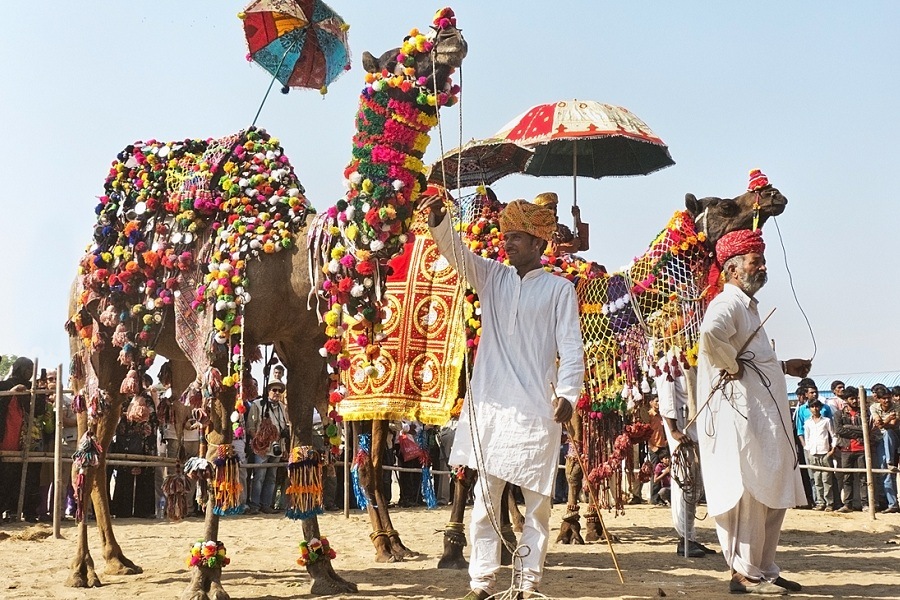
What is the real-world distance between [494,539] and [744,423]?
204cm

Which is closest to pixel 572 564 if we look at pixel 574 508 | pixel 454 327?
pixel 574 508

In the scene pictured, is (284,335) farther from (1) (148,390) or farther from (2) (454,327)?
(2) (454,327)

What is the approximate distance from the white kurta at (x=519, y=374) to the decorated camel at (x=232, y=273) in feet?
2.20

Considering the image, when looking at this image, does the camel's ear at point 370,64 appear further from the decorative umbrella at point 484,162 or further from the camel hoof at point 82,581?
the camel hoof at point 82,581

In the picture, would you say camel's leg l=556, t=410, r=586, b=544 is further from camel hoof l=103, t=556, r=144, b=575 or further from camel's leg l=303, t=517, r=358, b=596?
camel hoof l=103, t=556, r=144, b=575

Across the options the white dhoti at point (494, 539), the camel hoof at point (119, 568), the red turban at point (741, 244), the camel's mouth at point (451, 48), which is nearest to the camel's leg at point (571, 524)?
the red turban at point (741, 244)

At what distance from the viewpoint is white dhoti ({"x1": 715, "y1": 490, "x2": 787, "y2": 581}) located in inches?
253

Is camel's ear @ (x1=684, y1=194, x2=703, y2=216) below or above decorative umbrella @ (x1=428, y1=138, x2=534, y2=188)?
below

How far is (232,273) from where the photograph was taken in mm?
6379

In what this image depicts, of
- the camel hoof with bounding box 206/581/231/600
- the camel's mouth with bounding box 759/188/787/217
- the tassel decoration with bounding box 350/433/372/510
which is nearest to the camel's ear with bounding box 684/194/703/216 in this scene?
the camel's mouth with bounding box 759/188/787/217

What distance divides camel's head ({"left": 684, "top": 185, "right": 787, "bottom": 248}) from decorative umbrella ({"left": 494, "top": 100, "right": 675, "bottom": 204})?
107 inches

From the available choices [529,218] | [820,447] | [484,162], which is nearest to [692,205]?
[529,218]

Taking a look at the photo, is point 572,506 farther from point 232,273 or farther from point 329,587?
point 232,273

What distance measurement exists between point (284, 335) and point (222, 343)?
548 millimetres
